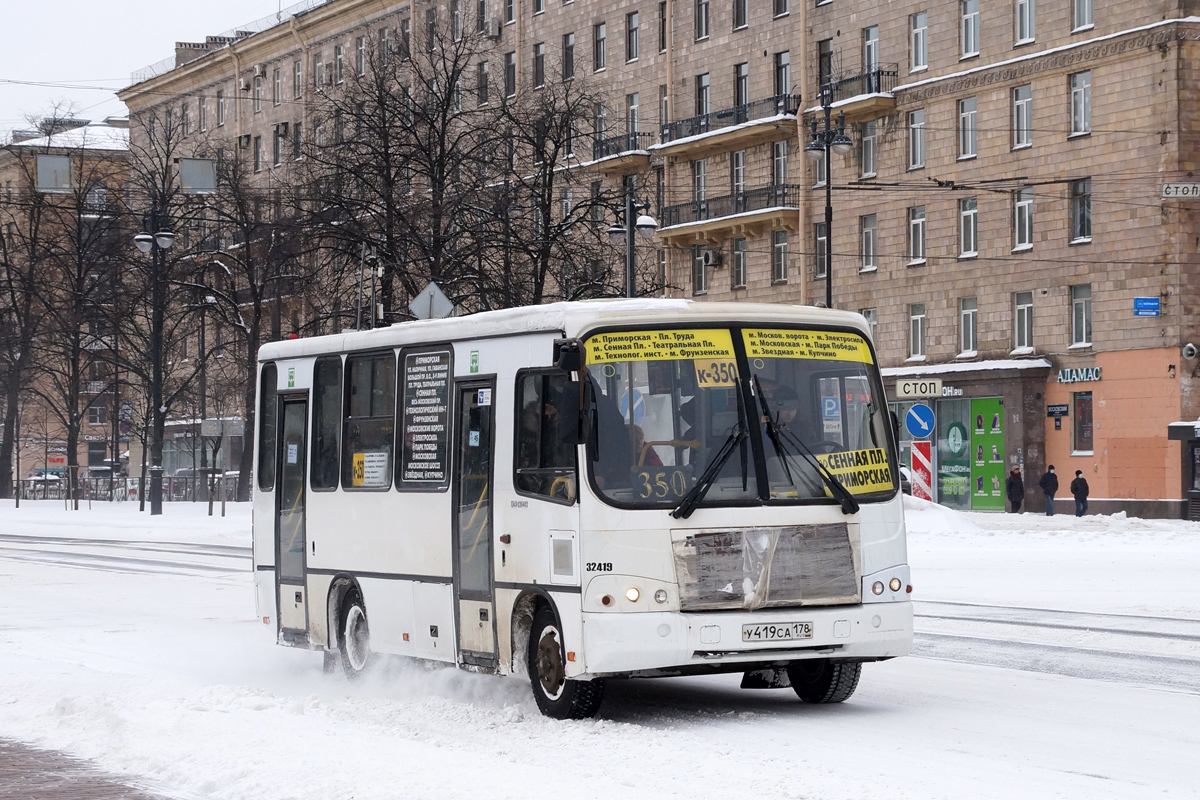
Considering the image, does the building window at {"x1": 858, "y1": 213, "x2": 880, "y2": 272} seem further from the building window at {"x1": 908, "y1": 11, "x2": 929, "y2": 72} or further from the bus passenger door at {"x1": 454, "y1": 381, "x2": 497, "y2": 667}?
the bus passenger door at {"x1": 454, "y1": 381, "x2": 497, "y2": 667}

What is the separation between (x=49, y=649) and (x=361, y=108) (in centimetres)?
2904

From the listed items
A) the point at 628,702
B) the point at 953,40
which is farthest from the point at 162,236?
the point at 628,702

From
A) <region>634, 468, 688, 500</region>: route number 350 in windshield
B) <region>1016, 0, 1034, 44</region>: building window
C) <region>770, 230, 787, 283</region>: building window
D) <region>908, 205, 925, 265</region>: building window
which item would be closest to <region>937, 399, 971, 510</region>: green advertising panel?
<region>908, 205, 925, 265</region>: building window

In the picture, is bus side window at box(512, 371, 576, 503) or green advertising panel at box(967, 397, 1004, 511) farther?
green advertising panel at box(967, 397, 1004, 511)

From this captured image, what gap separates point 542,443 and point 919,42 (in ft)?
145

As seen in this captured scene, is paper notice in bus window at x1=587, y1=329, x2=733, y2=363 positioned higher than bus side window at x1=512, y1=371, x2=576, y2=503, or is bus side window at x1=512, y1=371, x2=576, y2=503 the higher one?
paper notice in bus window at x1=587, y1=329, x2=733, y2=363

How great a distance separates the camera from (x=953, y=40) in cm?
5178

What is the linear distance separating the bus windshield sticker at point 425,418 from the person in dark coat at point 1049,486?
35.2 metres

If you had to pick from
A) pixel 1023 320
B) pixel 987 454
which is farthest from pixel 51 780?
pixel 987 454

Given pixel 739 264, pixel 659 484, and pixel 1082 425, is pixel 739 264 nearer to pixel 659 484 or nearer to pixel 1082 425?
pixel 1082 425

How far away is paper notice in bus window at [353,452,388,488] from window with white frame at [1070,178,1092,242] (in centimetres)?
3723

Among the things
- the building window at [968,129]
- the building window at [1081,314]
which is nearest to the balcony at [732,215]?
the building window at [968,129]

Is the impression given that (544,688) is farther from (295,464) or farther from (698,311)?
(295,464)

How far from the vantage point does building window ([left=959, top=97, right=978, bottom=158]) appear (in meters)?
51.4
